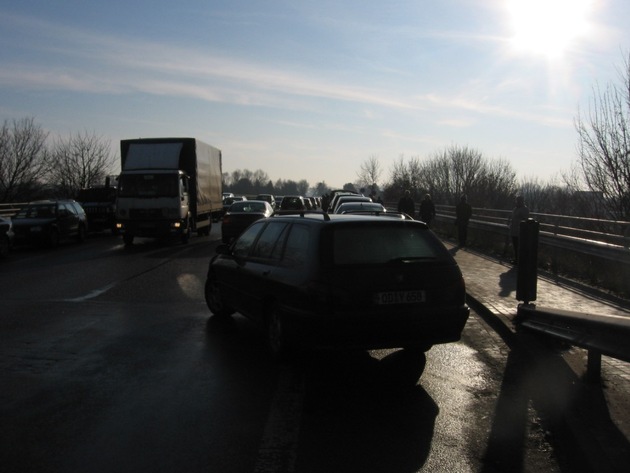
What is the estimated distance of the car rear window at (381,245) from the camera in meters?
5.76

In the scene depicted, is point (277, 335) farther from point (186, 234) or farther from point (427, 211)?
point (427, 211)

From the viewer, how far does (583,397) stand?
5.02 meters

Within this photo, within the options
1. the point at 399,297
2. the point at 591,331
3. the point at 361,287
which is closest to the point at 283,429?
the point at 361,287

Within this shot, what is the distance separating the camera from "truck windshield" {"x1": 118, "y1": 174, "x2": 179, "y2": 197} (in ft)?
68.3

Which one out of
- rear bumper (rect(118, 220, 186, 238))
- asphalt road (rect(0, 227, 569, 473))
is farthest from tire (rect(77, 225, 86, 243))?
asphalt road (rect(0, 227, 569, 473))

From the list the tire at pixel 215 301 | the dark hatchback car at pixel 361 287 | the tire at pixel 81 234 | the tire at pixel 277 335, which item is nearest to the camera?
the dark hatchback car at pixel 361 287

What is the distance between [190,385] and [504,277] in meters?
8.43

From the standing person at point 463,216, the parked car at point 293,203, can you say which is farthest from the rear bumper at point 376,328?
the parked car at point 293,203

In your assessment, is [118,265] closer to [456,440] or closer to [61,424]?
[61,424]

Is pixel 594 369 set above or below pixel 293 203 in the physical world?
below

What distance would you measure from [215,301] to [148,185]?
42.7ft

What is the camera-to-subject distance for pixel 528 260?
7.32m

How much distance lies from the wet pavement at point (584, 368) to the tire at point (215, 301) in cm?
358

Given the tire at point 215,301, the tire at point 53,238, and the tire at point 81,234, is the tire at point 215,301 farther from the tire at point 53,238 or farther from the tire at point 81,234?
the tire at point 81,234
